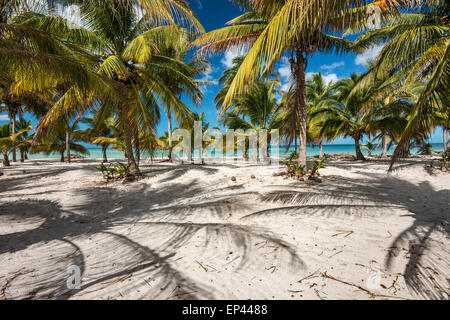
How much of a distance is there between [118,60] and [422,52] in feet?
24.4

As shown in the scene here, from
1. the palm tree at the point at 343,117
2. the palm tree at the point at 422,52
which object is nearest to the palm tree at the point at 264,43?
the palm tree at the point at 422,52

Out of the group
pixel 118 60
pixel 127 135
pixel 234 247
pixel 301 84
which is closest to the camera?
pixel 234 247

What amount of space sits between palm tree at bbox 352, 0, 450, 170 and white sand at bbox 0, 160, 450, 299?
1156mm

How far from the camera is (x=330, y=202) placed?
2951 mm

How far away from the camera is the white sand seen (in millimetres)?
1289

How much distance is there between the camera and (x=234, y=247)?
5.95ft

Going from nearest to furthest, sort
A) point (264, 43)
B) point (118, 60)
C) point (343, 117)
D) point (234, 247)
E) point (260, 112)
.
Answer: point (234, 247) → point (264, 43) → point (118, 60) → point (343, 117) → point (260, 112)

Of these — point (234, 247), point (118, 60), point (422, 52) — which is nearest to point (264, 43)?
point (234, 247)

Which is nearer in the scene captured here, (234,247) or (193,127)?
(234,247)

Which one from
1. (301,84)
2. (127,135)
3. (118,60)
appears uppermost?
(118,60)

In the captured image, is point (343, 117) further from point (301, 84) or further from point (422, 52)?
point (301, 84)

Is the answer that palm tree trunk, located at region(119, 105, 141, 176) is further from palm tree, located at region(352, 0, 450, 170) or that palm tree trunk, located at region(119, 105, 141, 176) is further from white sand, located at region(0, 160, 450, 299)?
palm tree, located at region(352, 0, 450, 170)

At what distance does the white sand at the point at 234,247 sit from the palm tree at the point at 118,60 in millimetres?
2519

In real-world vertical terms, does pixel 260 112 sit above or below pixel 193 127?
above
